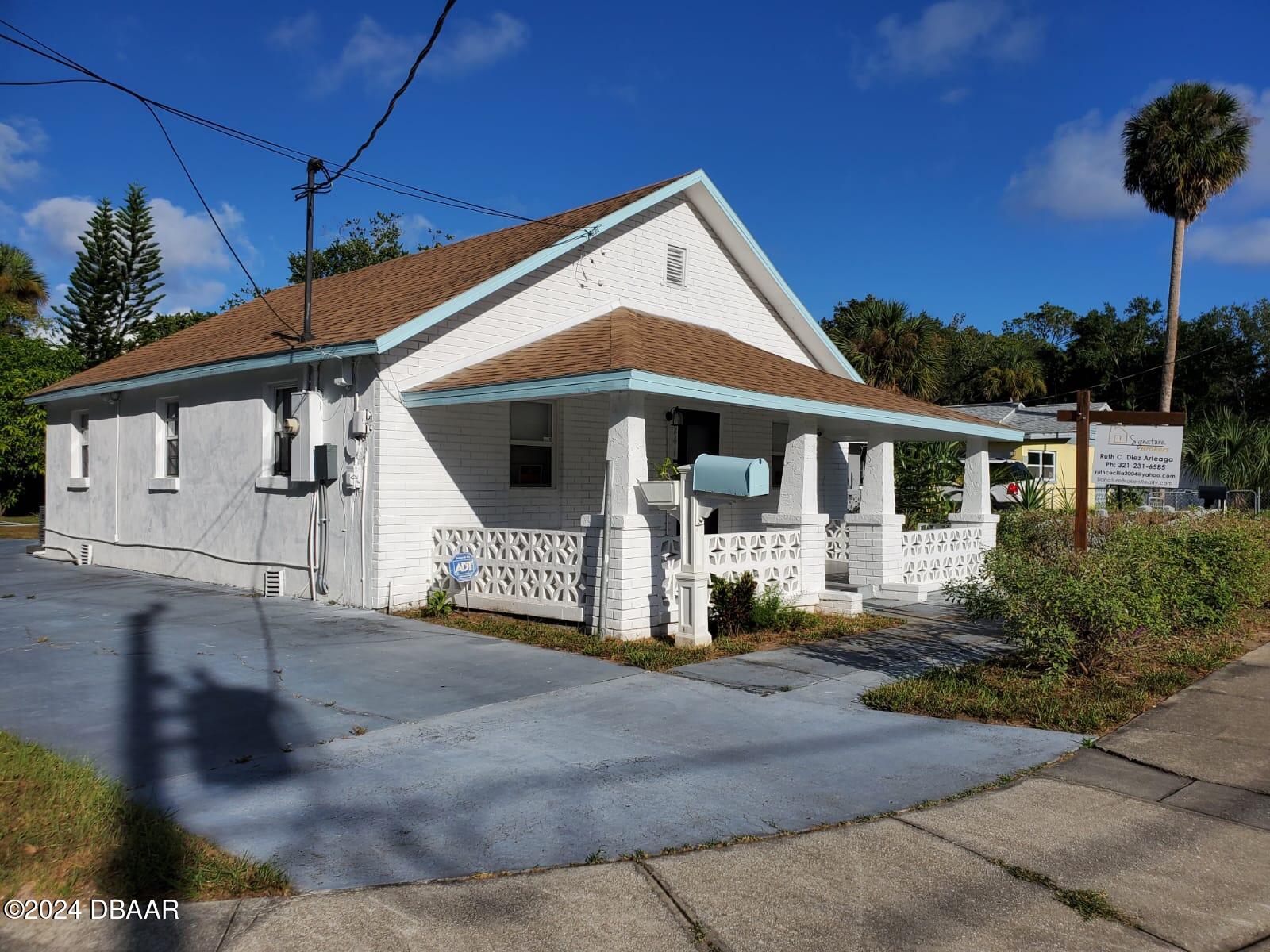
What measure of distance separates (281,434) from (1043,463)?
2527 centimetres

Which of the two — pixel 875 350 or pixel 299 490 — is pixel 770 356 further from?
pixel 875 350

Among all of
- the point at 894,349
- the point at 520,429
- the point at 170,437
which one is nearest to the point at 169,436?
the point at 170,437

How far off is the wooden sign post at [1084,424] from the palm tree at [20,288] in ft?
130

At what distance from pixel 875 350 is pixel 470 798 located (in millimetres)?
29758

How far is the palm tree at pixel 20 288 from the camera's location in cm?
3734

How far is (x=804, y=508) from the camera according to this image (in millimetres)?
12180

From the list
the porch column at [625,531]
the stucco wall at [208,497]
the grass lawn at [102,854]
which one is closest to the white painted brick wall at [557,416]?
the stucco wall at [208,497]

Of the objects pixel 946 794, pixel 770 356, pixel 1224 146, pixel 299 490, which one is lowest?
pixel 946 794

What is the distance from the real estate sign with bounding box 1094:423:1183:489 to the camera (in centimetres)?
1084

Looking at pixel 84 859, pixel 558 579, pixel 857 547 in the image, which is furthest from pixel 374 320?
pixel 84 859

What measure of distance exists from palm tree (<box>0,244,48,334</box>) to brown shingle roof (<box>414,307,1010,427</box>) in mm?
33641

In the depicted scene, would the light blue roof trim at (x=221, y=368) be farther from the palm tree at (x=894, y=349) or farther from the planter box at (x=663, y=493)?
the palm tree at (x=894, y=349)

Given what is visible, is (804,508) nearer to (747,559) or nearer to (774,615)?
(747,559)

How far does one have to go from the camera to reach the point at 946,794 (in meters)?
5.36
